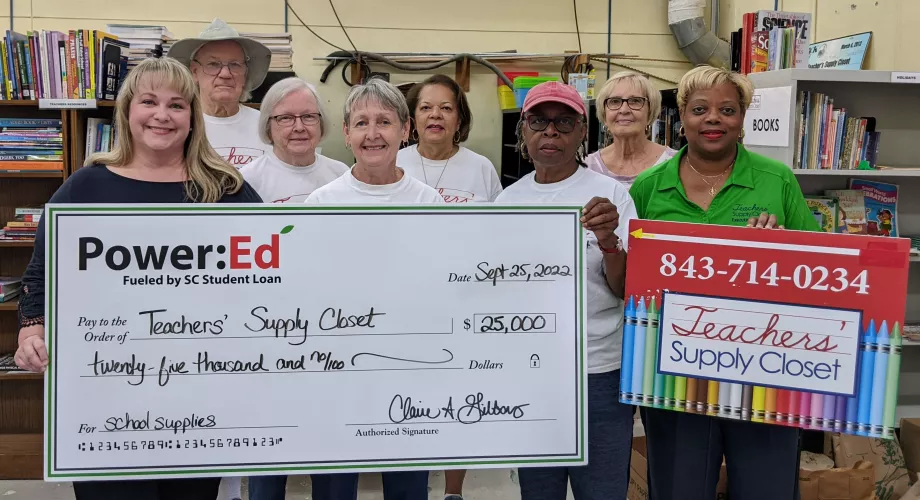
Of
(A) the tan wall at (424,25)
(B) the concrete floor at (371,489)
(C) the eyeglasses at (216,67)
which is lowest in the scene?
(B) the concrete floor at (371,489)

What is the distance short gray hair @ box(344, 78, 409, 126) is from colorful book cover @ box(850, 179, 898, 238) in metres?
2.59

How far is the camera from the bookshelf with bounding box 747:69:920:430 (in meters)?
3.56

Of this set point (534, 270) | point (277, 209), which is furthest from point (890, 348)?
point (277, 209)

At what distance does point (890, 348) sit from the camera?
1.68 meters

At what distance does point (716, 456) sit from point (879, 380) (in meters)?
0.43

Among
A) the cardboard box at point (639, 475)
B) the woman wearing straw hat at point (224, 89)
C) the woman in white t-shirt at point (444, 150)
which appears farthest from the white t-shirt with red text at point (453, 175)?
the cardboard box at point (639, 475)

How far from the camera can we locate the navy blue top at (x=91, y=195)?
1754mm

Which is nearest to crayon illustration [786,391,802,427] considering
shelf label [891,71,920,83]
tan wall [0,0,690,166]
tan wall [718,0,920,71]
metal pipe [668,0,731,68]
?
shelf label [891,71,920,83]

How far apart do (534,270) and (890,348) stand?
2.73 ft

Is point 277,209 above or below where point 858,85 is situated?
below

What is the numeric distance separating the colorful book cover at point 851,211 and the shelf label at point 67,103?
3708 millimetres

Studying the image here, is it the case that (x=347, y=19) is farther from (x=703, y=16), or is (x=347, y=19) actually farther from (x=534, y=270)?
(x=534, y=270)

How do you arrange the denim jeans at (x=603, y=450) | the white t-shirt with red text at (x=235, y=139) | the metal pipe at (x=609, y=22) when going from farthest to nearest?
the metal pipe at (x=609, y=22) < the white t-shirt with red text at (x=235, y=139) < the denim jeans at (x=603, y=450)

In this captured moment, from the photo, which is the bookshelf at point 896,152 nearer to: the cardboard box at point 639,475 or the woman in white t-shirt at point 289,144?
the cardboard box at point 639,475
